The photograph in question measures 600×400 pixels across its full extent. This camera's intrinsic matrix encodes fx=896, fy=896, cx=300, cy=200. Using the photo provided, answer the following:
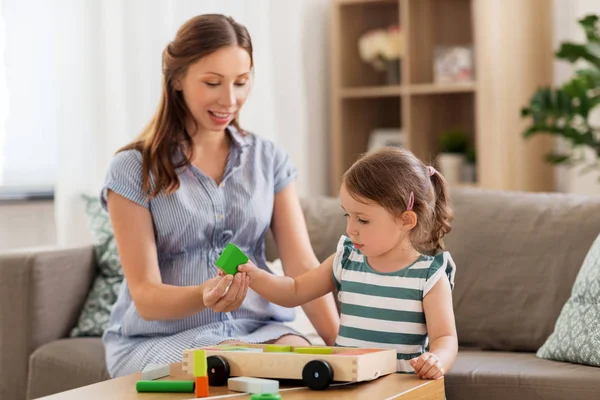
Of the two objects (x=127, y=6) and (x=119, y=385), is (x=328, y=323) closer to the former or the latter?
(x=119, y=385)

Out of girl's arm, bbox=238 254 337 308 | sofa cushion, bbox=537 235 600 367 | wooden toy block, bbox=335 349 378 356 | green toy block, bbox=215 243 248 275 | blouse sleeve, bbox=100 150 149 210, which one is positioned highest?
blouse sleeve, bbox=100 150 149 210

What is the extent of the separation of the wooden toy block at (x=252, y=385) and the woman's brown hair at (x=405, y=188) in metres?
0.41

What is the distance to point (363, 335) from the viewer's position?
1629mm

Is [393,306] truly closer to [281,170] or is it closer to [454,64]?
[281,170]

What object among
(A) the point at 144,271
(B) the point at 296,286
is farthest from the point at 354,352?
(A) the point at 144,271

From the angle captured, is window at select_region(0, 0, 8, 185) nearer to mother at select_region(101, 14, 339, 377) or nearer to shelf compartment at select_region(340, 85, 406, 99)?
mother at select_region(101, 14, 339, 377)

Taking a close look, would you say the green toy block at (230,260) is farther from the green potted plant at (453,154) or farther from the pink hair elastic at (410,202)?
the green potted plant at (453,154)

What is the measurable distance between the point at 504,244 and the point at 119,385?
1227 mm

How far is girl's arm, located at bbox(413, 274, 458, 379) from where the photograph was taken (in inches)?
58.7

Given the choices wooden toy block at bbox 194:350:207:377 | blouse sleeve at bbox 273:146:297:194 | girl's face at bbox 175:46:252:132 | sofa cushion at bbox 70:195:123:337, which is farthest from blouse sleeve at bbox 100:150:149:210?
wooden toy block at bbox 194:350:207:377

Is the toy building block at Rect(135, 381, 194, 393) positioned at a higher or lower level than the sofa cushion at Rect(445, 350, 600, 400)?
higher

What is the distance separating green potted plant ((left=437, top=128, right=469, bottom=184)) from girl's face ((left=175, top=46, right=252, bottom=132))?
76.0 inches

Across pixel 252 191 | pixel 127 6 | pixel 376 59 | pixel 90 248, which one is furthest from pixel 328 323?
pixel 376 59

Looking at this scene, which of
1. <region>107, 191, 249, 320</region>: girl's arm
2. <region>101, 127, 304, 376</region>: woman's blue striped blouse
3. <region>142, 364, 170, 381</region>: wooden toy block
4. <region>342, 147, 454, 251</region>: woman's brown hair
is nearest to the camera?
<region>142, 364, 170, 381</region>: wooden toy block
